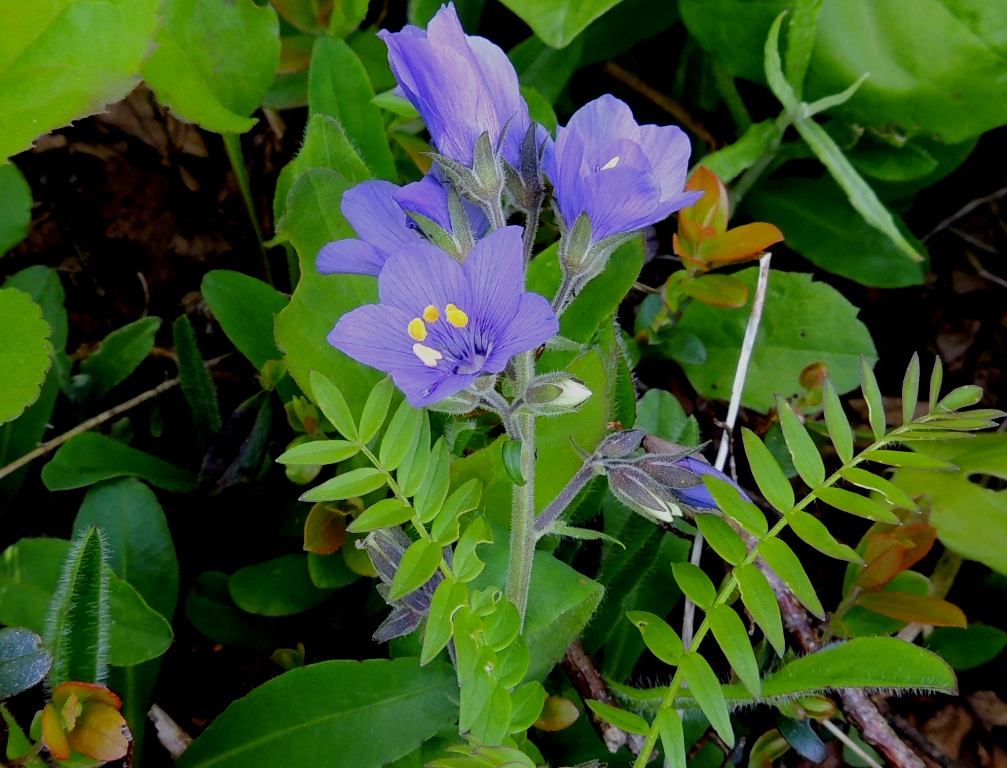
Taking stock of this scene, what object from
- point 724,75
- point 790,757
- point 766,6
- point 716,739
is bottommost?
point 790,757

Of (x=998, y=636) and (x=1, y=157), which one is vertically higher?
(x=1, y=157)

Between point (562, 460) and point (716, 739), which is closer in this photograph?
point (562, 460)

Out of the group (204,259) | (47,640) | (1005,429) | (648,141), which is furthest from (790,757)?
(204,259)

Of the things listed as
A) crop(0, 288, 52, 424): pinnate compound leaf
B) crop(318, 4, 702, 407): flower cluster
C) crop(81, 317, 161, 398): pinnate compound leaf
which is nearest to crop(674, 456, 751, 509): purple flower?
crop(318, 4, 702, 407): flower cluster

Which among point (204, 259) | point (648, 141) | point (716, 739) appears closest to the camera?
point (648, 141)

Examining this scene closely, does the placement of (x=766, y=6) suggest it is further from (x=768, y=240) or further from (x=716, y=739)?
(x=716, y=739)

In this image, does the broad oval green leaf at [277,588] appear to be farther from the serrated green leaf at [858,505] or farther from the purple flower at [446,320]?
the serrated green leaf at [858,505]

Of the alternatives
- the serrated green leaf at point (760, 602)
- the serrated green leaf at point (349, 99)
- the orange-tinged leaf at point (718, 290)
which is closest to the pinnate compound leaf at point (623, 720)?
the serrated green leaf at point (760, 602)
